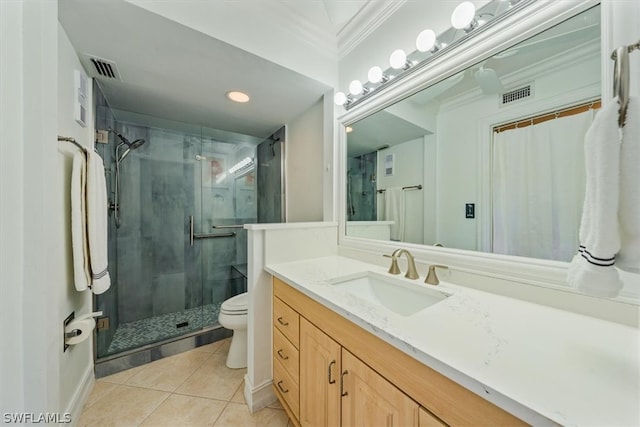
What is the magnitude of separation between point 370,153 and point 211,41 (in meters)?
1.11

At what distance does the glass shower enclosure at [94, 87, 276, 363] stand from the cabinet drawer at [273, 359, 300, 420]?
1099 mm

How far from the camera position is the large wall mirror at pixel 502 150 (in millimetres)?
753

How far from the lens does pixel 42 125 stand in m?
0.46

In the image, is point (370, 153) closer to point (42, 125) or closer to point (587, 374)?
point (587, 374)

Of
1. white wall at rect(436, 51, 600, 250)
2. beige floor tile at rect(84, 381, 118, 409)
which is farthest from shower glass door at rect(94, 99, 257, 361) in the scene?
white wall at rect(436, 51, 600, 250)

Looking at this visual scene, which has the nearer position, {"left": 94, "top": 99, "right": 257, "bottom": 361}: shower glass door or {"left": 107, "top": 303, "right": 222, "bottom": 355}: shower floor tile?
{"left": 107, "top": 303, "right": 222, "bottom": 355}: shower floor tile

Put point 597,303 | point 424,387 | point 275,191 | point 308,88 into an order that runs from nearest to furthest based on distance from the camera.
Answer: point 424,387
point 597,303
point 308,88
point 275,191

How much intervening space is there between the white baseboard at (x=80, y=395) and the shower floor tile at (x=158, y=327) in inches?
7.9

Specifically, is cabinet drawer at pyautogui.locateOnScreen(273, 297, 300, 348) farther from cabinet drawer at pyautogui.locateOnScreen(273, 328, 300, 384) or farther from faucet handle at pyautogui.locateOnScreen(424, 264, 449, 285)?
faucet handle at pyautogui.locateOnScreen(424, 264, 449, 285)

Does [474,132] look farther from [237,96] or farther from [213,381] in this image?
[213,381]

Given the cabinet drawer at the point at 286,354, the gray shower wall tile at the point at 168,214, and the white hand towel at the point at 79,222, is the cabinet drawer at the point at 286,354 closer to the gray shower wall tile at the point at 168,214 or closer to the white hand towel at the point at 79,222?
the white hand towel at the point at 79,222

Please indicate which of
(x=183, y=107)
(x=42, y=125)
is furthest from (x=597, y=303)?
(x=183, y=107)

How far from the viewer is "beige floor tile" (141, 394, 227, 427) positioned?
1.24 metres

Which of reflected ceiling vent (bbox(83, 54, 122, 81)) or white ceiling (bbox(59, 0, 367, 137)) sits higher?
white ceiling (bbox(59, 0, 367, 137))
